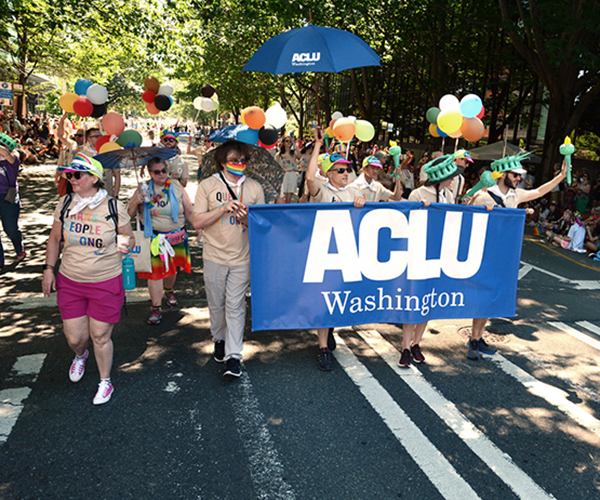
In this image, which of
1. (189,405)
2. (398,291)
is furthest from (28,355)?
(398,291)

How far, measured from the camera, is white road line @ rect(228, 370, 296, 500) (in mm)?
3397

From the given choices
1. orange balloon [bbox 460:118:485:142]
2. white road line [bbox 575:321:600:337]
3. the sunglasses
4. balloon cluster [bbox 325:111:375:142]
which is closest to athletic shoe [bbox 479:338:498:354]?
white road line [bbox 575:321:600:337]

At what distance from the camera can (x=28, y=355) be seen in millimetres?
5191

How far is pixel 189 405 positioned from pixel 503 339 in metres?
3.89

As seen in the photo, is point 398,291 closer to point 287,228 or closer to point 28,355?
point 287,228

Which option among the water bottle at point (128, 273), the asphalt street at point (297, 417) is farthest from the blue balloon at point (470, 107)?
the water bottle at point (128, 273)

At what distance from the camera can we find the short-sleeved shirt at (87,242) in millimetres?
4141

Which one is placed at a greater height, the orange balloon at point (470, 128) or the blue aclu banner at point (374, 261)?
the orange balloon at point (470, 128)

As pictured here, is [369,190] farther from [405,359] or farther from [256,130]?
[405,359]

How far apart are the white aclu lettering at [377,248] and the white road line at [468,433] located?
1.00 metres

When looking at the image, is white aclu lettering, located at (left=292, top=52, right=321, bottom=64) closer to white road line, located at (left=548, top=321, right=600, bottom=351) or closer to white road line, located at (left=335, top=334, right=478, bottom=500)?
white road line, located at (left=335, top=334, right=478, bottom=500)

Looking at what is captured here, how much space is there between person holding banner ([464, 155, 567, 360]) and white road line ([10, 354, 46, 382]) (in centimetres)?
438

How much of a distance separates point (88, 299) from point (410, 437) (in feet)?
9.30

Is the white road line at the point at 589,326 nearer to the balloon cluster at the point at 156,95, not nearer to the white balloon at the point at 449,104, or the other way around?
the white balloon at the point at 449,104
